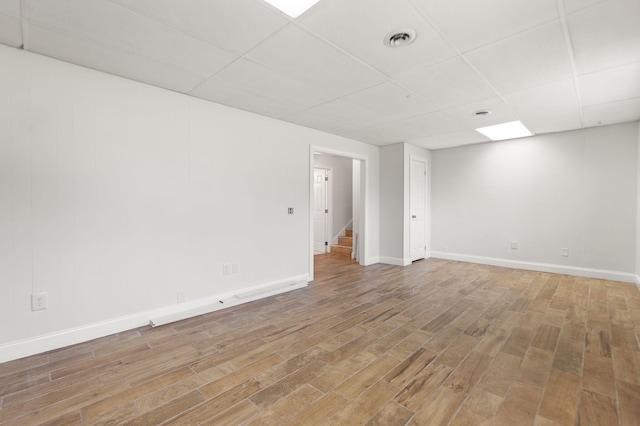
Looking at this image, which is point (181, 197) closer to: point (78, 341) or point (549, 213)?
point (78, 341)

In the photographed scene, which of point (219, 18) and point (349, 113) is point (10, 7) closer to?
point (219, 18)

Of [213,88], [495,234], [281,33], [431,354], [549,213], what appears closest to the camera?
[281,33]

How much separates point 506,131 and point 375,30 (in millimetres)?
3875

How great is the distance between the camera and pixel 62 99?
8.10ft

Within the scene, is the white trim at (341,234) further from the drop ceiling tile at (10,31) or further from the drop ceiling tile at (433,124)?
the drop ceiling tile at (10,31)

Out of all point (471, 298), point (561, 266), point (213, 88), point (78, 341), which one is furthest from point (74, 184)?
point (561, 266)

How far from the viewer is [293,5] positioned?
→ 1.82m

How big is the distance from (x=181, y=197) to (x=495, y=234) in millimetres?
5547

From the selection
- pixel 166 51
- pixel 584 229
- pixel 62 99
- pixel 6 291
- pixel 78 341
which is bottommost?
pixel 78 341

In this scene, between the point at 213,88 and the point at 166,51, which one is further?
the point at 213,88

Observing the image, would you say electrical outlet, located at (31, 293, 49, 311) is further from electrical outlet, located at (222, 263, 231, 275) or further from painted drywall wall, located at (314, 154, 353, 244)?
painted drywall wall, located at (314, 154, 353, 244)

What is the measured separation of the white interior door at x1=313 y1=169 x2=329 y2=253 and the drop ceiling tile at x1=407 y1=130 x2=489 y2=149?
2695 mm

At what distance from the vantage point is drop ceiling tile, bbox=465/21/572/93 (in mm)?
2131

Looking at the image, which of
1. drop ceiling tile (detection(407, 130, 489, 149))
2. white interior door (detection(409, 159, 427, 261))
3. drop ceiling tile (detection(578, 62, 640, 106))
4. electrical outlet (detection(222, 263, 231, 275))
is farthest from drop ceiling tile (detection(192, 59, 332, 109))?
white interior door (detection(409, 159, 427, 261))
